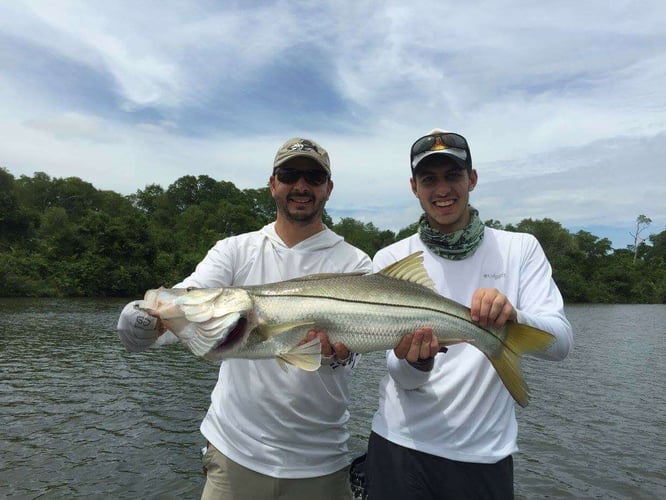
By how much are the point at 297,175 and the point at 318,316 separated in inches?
49.9

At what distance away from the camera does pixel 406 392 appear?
10.5ft

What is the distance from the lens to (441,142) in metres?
3.48

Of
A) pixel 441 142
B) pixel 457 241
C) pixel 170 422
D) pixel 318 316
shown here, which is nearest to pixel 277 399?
pixel 318 316

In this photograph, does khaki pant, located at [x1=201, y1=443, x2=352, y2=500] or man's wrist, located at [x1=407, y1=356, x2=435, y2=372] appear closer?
man's wrist, located at [x1=407, y1=356, x2=435, y2=372]

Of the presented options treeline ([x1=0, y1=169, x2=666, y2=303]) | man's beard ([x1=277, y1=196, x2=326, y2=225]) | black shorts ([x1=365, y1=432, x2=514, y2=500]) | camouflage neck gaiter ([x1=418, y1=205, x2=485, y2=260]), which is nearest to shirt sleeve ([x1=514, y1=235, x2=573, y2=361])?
camouflage neck gaiter ([x1=418, y1=205, x2=485, y2=260])

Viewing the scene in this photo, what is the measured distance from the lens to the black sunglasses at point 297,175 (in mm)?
3855

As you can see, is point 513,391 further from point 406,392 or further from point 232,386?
point 232,386

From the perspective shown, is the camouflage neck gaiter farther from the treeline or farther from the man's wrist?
the treeline

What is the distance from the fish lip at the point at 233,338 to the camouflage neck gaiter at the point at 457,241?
1444mm

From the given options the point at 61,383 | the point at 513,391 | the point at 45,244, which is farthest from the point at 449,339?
the point at 45,244

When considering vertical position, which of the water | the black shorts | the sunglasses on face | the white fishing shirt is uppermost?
the sunglasses on face

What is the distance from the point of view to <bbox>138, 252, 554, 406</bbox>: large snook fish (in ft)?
9.92

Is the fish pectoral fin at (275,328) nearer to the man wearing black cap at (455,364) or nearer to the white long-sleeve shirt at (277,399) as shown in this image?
the white long-sleeve shirt at (277,399)

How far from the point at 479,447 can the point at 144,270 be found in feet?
170
